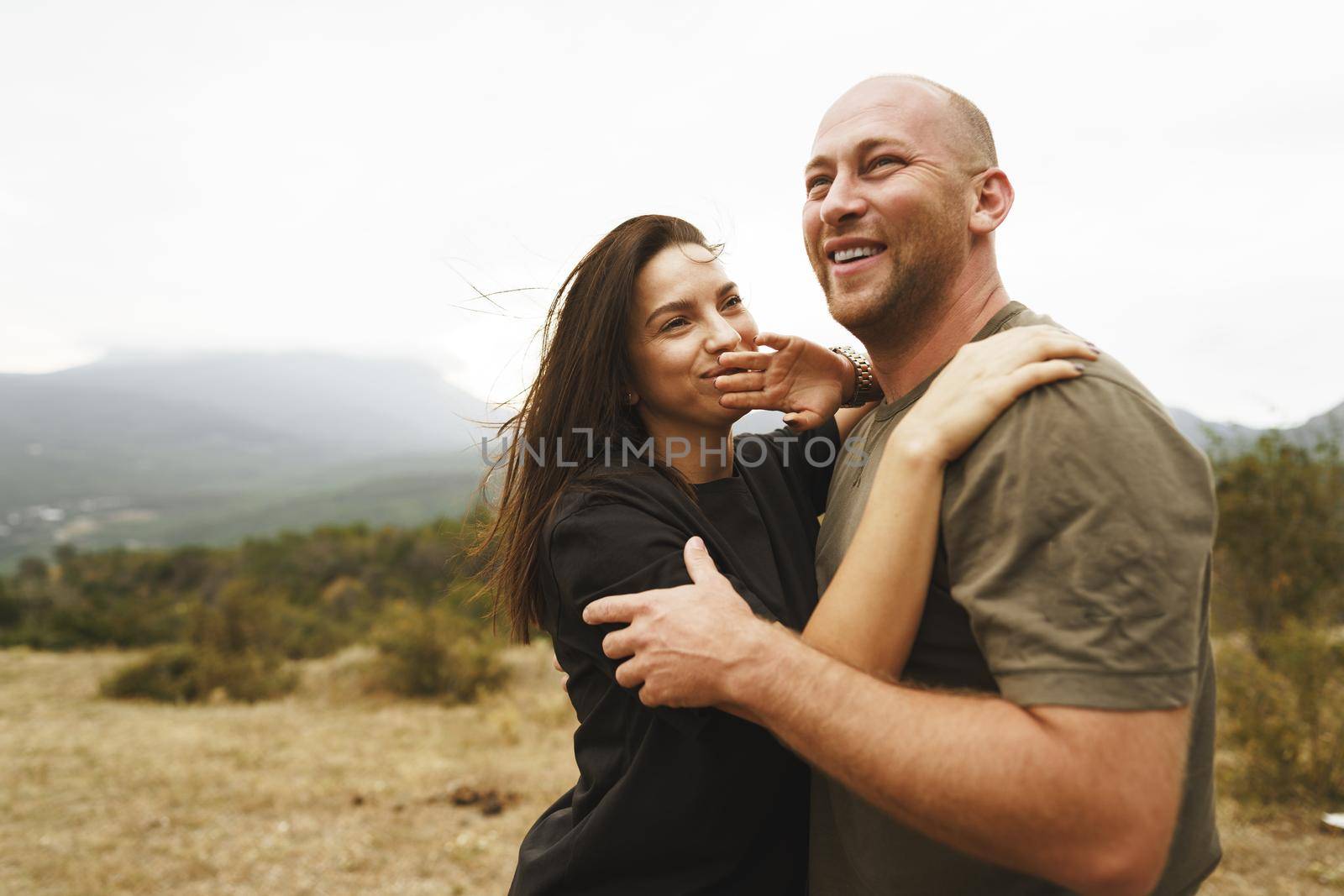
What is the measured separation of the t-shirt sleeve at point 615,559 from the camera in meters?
1.73

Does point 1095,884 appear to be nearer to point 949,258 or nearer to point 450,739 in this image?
point 949,258

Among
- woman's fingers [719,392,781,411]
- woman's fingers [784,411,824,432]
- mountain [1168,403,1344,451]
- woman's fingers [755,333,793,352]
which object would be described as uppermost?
woman's fingers [755,333,793,352]

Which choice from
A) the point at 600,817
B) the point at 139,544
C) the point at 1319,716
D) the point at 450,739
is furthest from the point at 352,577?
the point at 139,544

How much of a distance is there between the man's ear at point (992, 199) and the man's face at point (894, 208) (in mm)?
46

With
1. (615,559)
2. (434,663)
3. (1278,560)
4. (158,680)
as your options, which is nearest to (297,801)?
(434,663)

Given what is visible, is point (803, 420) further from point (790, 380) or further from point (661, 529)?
point (661, 529)

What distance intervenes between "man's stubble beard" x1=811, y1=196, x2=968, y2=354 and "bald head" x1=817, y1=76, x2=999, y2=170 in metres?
0.21

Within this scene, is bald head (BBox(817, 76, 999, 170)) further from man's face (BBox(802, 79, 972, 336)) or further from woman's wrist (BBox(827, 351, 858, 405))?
woman's wrist (BBox(827, 351, 858, 405))

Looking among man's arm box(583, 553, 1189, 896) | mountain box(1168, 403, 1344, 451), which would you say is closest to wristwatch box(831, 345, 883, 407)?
man's arm box(583, 553, 1189, 896)

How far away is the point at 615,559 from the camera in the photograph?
179cm

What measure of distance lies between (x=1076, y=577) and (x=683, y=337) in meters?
1.37

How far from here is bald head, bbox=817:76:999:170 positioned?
2027 millimetres

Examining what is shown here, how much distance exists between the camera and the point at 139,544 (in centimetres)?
11588

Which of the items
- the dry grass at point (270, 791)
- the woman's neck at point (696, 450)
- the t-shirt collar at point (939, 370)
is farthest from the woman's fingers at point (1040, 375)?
the dry grass at point (270, 791)
